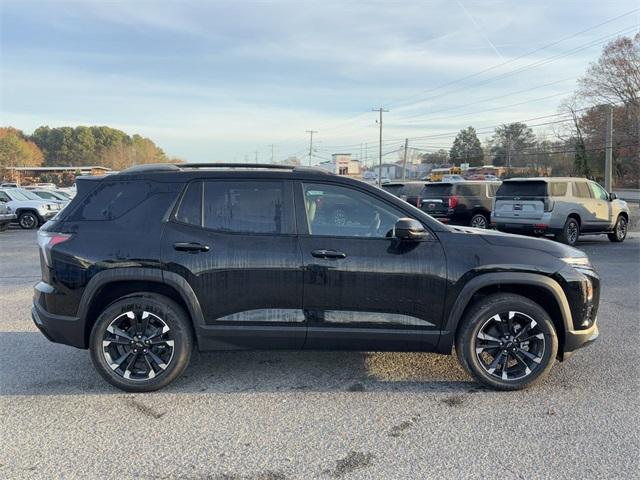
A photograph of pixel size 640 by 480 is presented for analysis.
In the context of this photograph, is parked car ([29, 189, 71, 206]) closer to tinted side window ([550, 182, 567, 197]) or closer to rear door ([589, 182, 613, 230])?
tinted side window ([550, 182, 567, 197])

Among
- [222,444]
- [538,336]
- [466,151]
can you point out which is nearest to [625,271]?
[538,336]

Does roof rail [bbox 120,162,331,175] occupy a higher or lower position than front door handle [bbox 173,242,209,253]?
higher

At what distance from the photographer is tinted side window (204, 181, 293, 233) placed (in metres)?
3.99

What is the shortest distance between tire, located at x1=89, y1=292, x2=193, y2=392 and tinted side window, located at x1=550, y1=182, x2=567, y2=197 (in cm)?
1170

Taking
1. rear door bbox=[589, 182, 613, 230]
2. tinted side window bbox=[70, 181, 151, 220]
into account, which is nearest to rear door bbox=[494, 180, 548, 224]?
rear door bbox=[589, 182, 613, 230]

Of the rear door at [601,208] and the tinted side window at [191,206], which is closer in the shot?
the tinted side window at [191,206]

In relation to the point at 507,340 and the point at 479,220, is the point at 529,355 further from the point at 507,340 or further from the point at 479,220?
the point at 479,220

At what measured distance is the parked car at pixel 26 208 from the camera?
19.5 m

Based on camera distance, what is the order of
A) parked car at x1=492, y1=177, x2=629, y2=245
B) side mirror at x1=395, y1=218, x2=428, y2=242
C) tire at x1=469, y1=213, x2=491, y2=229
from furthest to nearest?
tire at x1=469, y1=213, x2=491, y2=229 → parked car at x1=492, y1=177, x2=629, y2=245 → side mirror at x1=395, y1=218, x2=428, y2=242

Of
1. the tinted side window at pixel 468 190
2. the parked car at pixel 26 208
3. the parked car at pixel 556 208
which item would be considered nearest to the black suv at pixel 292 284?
the parked car at pixel 556 208

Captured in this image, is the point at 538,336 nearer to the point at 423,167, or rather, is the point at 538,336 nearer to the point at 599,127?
A: the point at 599,127

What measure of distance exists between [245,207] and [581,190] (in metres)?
12.3

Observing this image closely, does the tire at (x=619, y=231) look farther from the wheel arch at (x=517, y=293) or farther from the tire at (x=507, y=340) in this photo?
the tire at (x=507, y=340)

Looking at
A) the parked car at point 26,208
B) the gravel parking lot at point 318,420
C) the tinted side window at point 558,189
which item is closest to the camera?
the gravel parking lot at point 318,420
